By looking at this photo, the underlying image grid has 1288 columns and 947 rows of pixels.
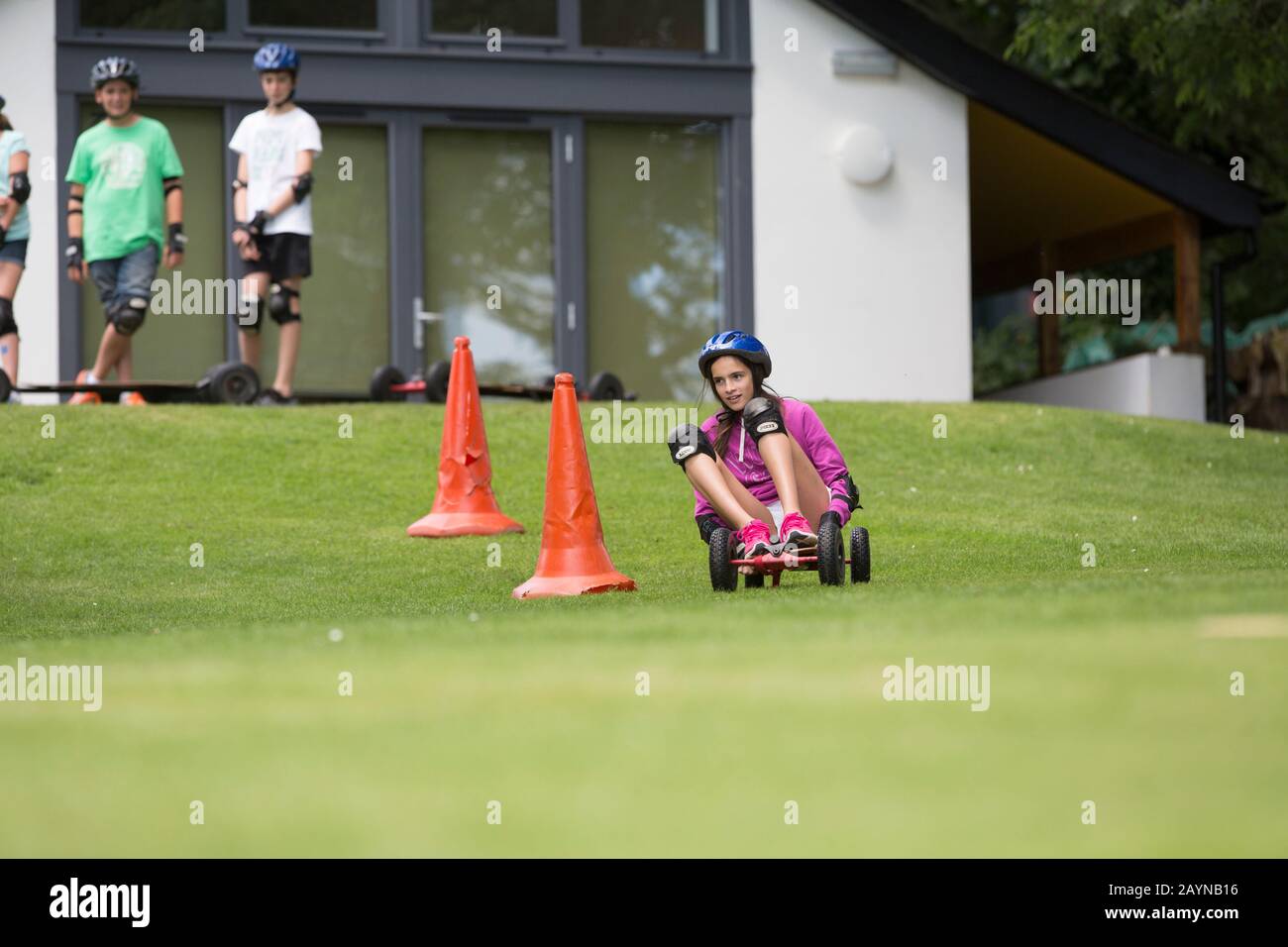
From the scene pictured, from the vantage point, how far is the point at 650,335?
64.7 ft

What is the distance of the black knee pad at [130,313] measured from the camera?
14.9 meters

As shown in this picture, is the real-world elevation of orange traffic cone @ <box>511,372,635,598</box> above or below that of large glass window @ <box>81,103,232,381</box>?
below

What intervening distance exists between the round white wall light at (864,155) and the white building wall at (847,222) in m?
0.11

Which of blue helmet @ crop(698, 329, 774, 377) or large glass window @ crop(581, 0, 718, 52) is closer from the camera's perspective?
blue helmet @ crop(698, 329, 774, 377)

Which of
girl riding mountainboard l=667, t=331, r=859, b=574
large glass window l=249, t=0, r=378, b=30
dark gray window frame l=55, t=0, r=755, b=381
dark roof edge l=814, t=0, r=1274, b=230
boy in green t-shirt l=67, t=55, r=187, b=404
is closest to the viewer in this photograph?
girl riding mountainboard l=667, t=331, r=859, b=574

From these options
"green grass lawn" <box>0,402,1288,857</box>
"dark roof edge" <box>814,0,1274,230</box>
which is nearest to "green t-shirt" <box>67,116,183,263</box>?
"green grass lawn" <box>0,402,1288,857</box>

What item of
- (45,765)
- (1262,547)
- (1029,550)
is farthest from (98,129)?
(45,765)

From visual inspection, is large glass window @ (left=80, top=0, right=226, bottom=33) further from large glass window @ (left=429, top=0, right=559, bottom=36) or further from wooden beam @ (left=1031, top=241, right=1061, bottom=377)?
wooden beam @ (left=1031, top=241, right=1061, bottom=377)

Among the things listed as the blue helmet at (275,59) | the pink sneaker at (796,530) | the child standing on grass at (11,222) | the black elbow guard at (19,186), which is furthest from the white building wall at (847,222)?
the pink sneaker at (796,530)

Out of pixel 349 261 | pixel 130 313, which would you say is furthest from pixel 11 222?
pixel 349 261

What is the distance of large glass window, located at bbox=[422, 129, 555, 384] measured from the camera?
19.3 m

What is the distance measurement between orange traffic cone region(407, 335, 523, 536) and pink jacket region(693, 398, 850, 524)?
292cm

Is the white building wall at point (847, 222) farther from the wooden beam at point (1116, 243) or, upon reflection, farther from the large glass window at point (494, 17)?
the wooden beam at point (1116, 243)
